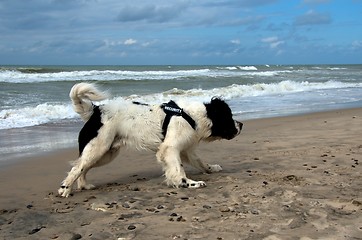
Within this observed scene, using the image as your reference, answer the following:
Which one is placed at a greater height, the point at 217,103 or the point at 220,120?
Answer: the point at 217,103

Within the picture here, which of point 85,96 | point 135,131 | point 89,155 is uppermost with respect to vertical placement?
point 85,96

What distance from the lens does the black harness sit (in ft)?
19.3

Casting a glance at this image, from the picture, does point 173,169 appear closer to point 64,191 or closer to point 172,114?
point 172,114

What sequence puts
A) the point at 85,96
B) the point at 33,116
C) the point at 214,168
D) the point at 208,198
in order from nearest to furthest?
the point at 208,198 < the point at 85,96 < the point at 214,168 < the point at 33,116

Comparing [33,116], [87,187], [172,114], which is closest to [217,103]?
[172,114]

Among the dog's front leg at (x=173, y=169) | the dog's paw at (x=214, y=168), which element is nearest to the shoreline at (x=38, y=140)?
the dog's front leg at (x=173, y=169)

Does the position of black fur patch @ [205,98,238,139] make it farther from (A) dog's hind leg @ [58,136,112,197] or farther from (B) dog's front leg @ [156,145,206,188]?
(A) dog's hind leg @ [58,136,112,197]

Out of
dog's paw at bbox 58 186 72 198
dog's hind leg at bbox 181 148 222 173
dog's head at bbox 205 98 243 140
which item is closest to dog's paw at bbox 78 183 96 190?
dog's paw at bbox 58 186 72 198

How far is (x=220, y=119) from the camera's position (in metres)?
6.24

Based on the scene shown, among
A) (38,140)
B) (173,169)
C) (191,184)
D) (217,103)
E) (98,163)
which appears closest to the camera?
(191,184)

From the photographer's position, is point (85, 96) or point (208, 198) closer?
point (208, 198)

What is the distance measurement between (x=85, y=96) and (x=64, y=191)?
1172 mm

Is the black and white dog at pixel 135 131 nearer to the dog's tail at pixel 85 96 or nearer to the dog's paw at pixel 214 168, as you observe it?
the dog's tail at pixel 85 96

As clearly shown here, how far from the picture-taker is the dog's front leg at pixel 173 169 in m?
5.52
